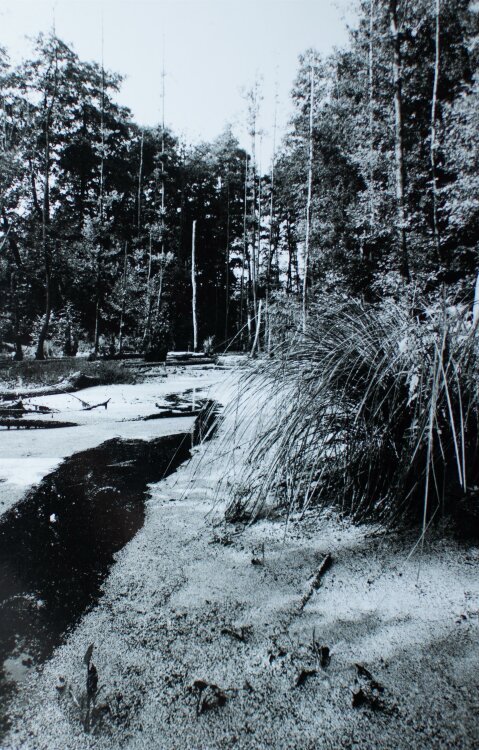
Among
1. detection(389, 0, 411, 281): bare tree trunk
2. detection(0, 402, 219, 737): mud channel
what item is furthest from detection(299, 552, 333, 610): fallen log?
detection(389, 0, 411, 281): bare tree trunk

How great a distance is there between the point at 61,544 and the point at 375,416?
1.32 meters

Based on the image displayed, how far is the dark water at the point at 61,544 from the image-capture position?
3.45 ft

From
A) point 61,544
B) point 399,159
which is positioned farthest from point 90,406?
point 399,159

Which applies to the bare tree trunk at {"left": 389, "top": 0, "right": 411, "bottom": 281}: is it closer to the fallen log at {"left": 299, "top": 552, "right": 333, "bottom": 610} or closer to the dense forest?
the dense forest

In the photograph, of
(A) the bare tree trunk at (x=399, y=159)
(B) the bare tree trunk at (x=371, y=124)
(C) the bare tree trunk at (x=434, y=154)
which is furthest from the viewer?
(B) the bare tree trunk at (x=371, y=124)

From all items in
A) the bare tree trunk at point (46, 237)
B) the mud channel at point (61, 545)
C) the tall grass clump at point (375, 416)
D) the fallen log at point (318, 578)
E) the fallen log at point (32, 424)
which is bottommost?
the mud channel at point (61, 545)

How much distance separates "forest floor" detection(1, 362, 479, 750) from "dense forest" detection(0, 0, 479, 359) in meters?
4.32

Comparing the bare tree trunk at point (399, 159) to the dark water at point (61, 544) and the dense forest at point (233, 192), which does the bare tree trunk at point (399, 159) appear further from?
the dark water at point (61, 544)

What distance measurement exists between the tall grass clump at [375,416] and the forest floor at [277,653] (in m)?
0.16

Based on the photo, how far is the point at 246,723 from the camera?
0.75 meters

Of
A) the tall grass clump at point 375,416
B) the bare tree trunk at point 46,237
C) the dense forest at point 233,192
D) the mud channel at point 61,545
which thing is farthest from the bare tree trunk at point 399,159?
the bare tree trunk at point 46,237

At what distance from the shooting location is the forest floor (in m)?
0.73

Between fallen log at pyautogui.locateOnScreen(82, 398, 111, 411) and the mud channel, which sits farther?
fallen log at pyautogui.locateOnScreen(82, 398, 111, 411)

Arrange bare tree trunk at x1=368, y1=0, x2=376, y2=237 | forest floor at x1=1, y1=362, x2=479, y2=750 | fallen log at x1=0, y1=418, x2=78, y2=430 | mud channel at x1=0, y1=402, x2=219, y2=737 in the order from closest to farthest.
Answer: forest floor at x1=1, y1=362, x2=479, y2=750
mud channel at x1=0, y1=402, x2=219, y2=737
fallen log at x1=0, y1=418, x2=78, y2=430
bare tree trunk at x1=368, y1=0, x2=376, y2=237
